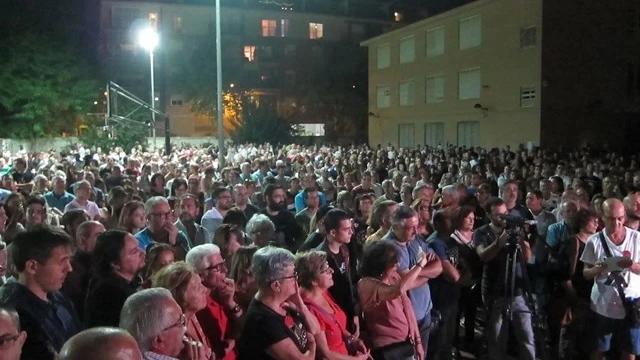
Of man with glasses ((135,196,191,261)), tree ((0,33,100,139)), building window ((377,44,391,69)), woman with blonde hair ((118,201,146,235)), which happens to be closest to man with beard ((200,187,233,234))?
woman with blonde hair ((118,201,146,235))

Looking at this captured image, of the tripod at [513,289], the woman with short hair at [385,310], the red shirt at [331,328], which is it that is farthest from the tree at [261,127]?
the red shirt at [331,328]

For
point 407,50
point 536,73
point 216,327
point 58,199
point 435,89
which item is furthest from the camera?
point 407,50

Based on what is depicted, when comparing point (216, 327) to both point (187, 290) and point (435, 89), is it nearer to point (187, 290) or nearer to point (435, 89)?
point (187, 290)

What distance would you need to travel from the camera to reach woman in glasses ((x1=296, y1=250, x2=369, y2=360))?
13.5 feet

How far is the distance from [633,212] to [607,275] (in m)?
1.19

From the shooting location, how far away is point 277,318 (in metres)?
3.58

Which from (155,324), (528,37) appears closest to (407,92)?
(528,37)

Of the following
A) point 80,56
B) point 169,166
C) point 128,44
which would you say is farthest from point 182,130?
point 169,166

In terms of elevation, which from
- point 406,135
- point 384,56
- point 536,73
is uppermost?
point 384,56

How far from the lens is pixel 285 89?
54.0m

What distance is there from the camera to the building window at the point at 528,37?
27.5 meters

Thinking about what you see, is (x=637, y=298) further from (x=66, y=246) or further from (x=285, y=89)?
(x=285, y=89)

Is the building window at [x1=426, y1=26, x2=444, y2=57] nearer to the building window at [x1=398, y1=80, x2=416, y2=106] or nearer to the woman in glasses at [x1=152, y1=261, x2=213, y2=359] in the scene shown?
the building window at [x1=398, y1=80, x2=416, y2=106]

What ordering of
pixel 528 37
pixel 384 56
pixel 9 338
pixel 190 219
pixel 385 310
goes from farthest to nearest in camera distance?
pixel 384 56 < pixel 528 37 < pixel 190 219 < pixel 385 310 < pixel 9 338
